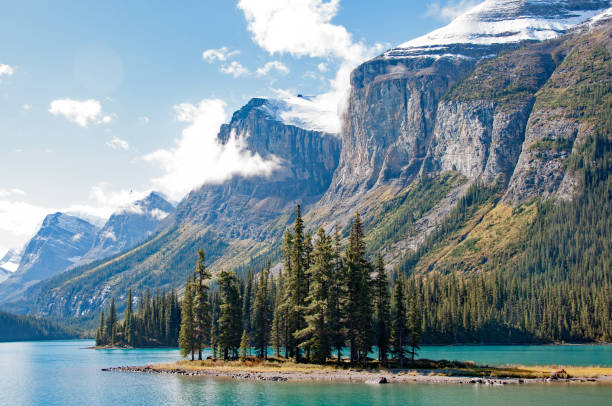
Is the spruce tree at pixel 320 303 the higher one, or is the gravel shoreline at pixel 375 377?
the spruce tree at pixel 320 303

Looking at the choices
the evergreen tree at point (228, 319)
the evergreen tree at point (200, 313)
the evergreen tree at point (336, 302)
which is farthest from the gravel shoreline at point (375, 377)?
the evergreen tree at point (200, 313)

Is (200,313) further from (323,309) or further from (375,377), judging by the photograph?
(375,377)

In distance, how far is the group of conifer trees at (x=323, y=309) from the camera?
7650 centimetres

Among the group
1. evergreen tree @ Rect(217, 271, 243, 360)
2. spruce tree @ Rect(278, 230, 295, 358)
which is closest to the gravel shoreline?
spruce tree @ Rect(278, 230, 295, 358)

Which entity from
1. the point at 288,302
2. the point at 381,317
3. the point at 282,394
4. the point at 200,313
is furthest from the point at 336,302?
the point at 200,313

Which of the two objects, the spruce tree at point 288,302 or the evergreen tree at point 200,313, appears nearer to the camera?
the spruce tree at point 288,302

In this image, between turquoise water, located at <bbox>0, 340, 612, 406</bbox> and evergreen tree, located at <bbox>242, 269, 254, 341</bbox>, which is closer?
turquoise water, located at <bbox>0, 340, 612, 406</bbox>

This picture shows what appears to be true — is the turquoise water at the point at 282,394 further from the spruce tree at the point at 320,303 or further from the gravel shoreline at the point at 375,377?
the spruce tree at the point at 320,303

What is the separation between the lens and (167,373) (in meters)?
86.4

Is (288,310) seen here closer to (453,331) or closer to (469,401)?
(469,401)

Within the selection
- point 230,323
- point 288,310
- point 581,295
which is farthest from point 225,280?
point 581,295

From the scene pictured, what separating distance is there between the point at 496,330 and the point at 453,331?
60.5 ft

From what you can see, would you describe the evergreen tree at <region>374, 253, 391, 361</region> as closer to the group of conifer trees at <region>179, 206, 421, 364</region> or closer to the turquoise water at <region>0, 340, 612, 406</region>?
the group of conifer trees at <region>179, 206, 421, 364</region>

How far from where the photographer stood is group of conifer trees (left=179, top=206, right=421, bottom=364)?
251ft
